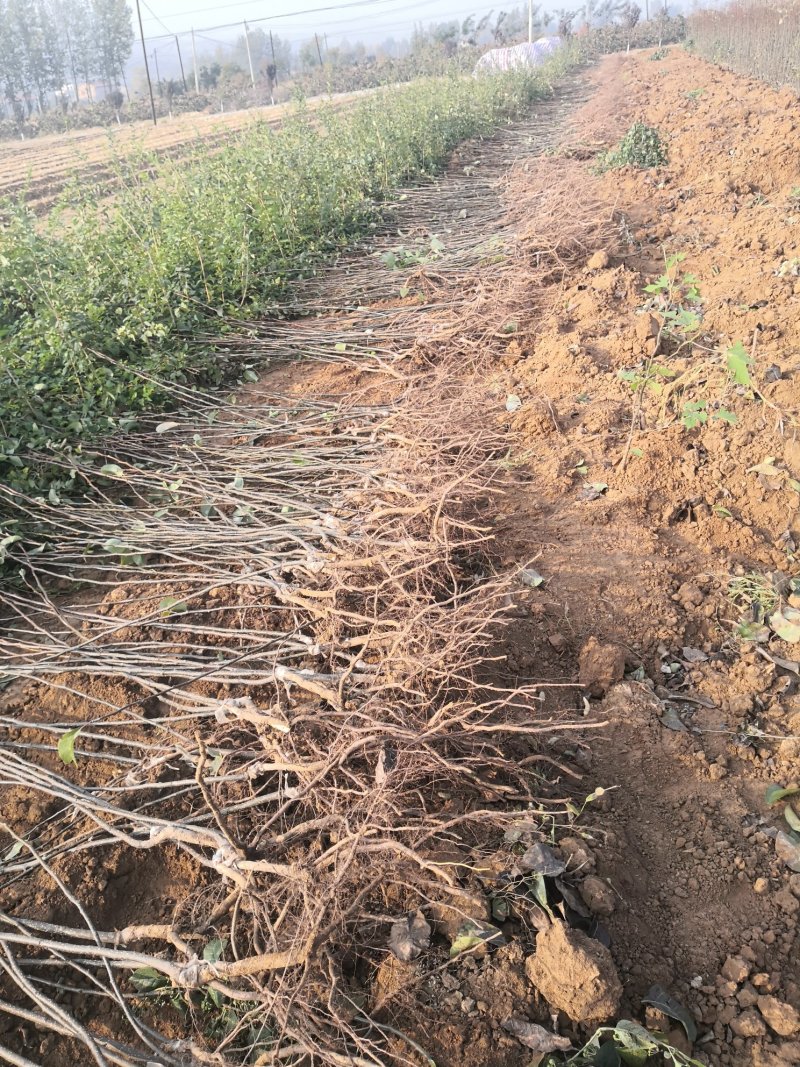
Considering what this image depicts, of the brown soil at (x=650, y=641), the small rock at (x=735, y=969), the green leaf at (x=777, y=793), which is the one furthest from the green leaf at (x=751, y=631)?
the small rock at (x=735, y=969)

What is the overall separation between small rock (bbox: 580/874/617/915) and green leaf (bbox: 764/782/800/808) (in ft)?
1.89

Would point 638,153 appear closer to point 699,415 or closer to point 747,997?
point 699,415

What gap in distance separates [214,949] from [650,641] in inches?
65.5

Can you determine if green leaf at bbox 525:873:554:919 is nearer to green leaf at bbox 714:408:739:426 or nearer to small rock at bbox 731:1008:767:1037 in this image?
small rock at bbox 731:1008:767:1037

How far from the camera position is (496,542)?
9.59 ft

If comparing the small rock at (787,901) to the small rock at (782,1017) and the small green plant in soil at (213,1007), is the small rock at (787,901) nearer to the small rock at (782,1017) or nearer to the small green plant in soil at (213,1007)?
the small rock at (782,1017)

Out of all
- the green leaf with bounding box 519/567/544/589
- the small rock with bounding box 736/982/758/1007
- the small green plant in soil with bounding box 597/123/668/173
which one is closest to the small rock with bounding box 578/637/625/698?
the green leaf with bounding box 519/567/544/589

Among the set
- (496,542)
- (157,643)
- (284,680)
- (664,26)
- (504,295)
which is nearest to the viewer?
(284,680)

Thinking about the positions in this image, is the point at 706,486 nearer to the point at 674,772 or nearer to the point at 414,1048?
the point at 674,772

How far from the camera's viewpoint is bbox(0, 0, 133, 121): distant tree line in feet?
135

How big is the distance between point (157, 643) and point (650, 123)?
12.1 m

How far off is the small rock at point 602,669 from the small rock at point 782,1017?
949 mm

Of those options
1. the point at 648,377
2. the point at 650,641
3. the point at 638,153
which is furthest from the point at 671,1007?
the point at 638,153

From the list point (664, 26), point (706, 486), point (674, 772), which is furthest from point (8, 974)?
point (664, 26)
